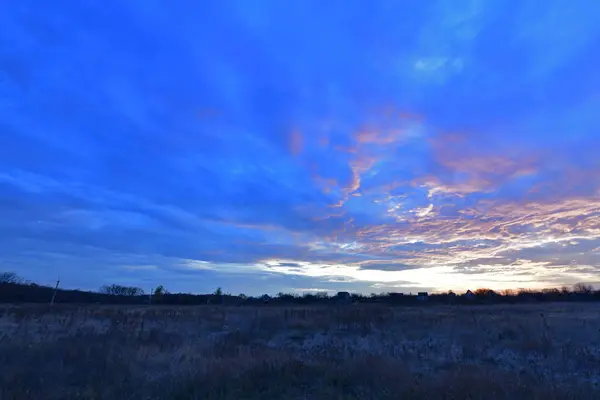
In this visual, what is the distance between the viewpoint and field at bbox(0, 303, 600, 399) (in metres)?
8.49

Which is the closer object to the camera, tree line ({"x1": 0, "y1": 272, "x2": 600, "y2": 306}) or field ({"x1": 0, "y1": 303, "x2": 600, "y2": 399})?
field ({"x1": 0, "y1": 303, "x2": 600, "y2": 399})

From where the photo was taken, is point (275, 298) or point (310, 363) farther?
point (275, 298)

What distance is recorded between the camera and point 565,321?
21891 millimetres

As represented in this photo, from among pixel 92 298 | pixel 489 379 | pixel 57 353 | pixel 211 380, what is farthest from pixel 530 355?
pixel 92 298

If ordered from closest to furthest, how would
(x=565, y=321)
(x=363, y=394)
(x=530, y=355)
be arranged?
(x=363, y=394) → (x=530, y=355) → (x=565, y=321)

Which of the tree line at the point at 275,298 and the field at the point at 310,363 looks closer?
the field at the point at 310,363

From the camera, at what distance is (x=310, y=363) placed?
1085 centimetres

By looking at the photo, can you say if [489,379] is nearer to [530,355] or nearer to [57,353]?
[530,355]

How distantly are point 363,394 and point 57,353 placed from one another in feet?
29.5

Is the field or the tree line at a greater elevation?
the tree line

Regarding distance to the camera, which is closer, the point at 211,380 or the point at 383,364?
the point at 211,380

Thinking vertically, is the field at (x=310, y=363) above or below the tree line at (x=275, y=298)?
below

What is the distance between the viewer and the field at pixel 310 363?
27.9ft

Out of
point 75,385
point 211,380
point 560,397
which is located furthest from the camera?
point 75,385
